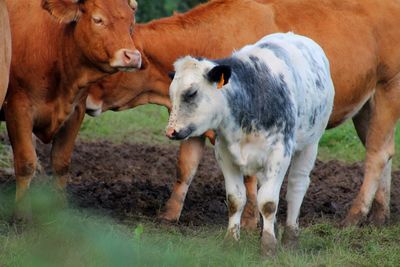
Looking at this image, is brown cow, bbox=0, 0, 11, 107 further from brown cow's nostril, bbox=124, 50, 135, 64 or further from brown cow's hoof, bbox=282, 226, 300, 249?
brown cow's hoof, bbox=282, 226, 300, 249

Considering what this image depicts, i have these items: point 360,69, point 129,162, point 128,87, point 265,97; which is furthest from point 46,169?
point 265,97

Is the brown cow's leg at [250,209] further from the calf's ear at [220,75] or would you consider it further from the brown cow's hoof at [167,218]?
→ the calf's ear at [220,75]

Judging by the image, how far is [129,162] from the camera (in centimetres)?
1094

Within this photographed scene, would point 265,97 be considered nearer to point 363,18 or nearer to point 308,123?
point 308,123

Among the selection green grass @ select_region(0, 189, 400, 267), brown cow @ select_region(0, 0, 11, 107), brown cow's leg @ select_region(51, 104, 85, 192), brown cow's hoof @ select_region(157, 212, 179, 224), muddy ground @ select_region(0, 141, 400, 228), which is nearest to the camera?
green grass @ select_region(0, 189, 400, 267)

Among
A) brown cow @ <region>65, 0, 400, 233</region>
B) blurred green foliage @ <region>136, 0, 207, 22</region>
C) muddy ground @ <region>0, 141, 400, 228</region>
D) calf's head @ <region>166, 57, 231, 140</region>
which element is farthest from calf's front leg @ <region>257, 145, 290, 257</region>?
blurred green foliage @ <region>136, 0, 207, 22</region>

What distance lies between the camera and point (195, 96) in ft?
21.3

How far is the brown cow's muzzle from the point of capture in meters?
7.62

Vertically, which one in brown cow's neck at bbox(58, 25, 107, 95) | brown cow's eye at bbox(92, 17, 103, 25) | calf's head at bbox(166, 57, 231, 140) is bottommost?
brown cow's neck at bbox(58, 25, 107, 95)

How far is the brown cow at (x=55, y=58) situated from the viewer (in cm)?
784

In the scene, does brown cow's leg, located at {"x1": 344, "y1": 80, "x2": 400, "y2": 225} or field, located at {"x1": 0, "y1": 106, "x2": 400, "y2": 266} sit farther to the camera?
brown cow's leg, located at {"x1": 344, "y1": 80, "x2": 400, "y2": 225}

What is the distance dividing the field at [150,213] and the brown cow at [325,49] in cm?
48

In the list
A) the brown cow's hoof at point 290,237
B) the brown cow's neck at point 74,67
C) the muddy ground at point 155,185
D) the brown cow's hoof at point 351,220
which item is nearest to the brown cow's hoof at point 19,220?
the muddy ground at point 155,185

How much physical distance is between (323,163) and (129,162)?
2.23 m
